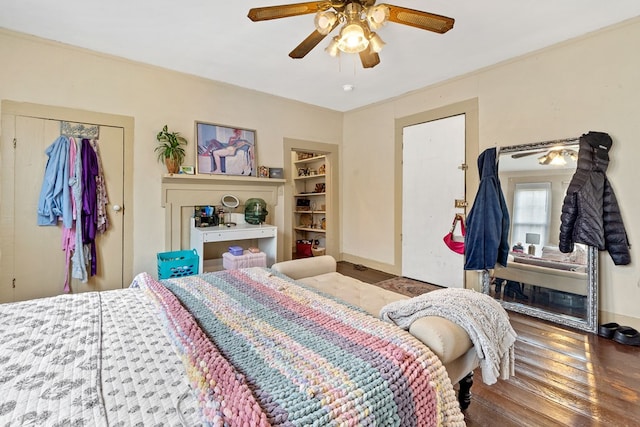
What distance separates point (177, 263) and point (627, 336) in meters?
3.92

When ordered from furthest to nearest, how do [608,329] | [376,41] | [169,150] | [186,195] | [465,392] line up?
[186,195] < [169,150] < [608,329] < [376,41] < [465,392]

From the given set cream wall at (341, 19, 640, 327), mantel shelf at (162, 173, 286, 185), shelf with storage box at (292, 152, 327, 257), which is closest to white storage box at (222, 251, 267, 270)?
mantel shelf at (162, 173, 286, 185)

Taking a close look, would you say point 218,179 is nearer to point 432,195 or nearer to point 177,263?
point 177,263

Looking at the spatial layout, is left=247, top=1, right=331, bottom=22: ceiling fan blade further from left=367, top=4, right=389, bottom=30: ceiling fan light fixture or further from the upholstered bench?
the upholstered bench

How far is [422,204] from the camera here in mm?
3793

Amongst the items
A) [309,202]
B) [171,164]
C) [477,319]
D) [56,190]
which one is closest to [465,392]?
[477,319]

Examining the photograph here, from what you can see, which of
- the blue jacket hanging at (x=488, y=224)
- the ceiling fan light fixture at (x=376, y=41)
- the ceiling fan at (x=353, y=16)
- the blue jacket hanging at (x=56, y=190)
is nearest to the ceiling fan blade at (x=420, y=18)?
the ceiling fan at (x=353, y=16)

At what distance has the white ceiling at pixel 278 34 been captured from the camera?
7.18 ft

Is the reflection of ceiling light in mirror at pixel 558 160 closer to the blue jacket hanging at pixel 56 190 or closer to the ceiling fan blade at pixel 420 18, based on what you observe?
the ceiling fan blade at pixel 420 18

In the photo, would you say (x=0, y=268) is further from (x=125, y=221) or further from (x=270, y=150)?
(x=270, y=150)

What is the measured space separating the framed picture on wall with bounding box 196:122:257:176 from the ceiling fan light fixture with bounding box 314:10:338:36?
7.25ft

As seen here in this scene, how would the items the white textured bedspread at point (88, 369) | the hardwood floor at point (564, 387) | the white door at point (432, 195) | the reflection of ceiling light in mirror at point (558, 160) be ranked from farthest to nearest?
the white door at point (432, 195), the reflection of ceiling light in mirror at point (558, 160), the hardwood floor at point (564, 387), the white textured bedspread at point (88, 369)

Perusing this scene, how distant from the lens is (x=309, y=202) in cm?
596

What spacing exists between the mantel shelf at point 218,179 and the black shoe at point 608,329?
3.54 metres
